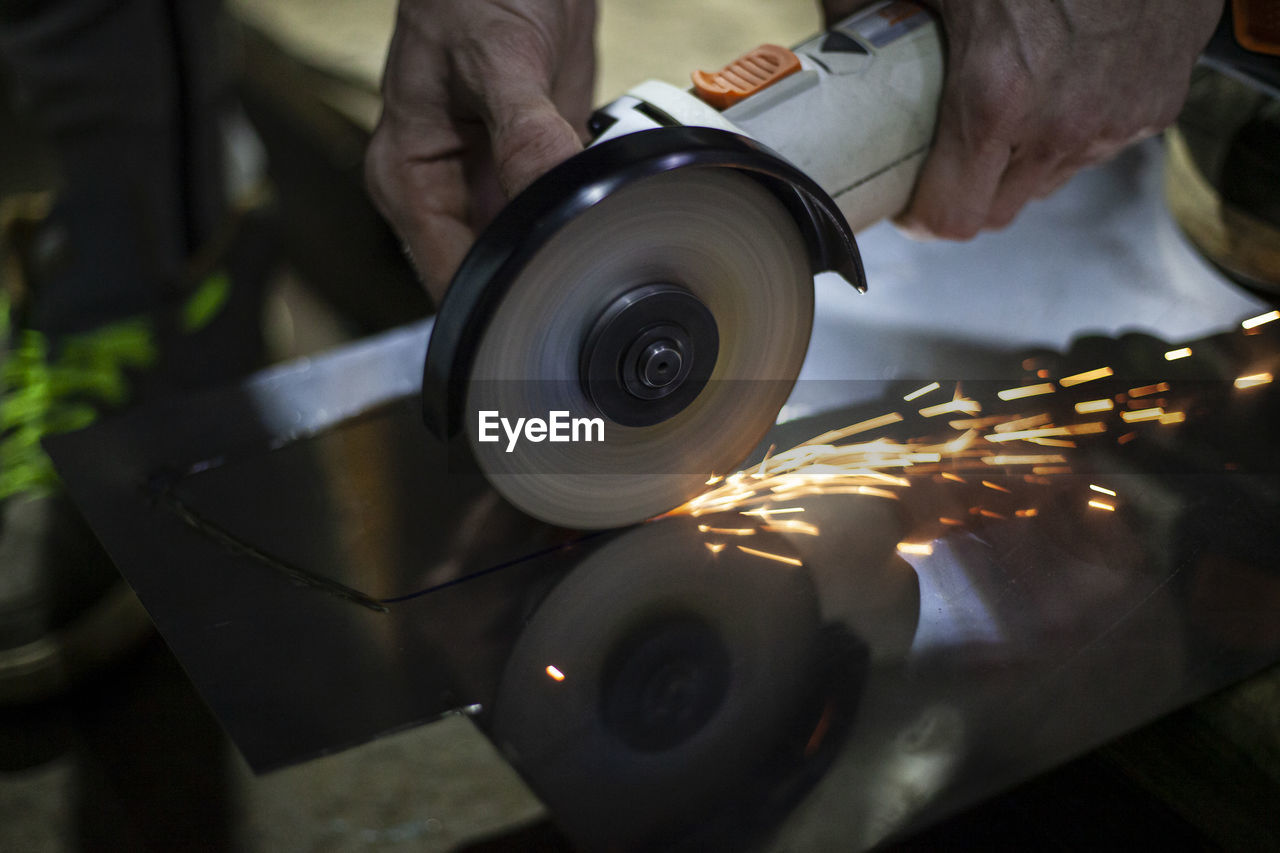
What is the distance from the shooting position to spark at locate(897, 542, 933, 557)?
3.17 ft

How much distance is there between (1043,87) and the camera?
110cm

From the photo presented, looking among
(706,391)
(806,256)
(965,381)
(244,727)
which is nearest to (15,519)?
(244,727)

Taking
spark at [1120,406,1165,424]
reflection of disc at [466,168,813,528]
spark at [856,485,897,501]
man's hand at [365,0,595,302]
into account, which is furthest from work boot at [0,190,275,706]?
spark at [1120,406,1165,424]

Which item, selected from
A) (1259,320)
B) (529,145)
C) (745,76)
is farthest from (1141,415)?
(529,145)

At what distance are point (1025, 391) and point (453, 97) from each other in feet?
2.24

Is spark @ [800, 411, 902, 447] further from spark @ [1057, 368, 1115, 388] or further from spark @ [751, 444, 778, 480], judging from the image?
spark @ [1057, 368, 1115, 388]

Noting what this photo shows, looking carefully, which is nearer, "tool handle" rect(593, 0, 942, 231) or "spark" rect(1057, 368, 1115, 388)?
"tool handle" rect(593, 0, 942, 231)

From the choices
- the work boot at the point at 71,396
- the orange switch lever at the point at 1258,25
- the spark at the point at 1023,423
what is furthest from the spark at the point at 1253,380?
the work boot at the point at 71,396

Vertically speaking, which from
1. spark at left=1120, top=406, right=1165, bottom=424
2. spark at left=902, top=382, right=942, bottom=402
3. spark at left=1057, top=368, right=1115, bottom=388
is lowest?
spark at left=1057, top=368, right=1115, bottom=388

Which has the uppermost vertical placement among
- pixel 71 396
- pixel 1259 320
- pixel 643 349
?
pixel 643 349

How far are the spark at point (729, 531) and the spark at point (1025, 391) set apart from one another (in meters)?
0.36

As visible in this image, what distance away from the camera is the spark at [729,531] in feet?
3.28

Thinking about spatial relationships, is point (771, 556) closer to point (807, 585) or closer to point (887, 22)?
point (807, 585)

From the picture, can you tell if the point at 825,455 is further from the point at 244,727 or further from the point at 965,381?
the point at 244,727
